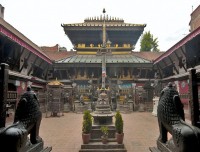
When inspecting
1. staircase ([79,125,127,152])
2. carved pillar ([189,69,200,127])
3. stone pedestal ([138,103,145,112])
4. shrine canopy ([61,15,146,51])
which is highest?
shrine canopy ([61,15,146,51])

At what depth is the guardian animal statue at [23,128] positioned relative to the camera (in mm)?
2236

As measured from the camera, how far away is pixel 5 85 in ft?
7.91

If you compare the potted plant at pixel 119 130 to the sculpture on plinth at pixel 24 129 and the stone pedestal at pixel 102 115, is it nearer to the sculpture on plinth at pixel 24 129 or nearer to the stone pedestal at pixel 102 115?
the stone pedestal at pixel 102 115

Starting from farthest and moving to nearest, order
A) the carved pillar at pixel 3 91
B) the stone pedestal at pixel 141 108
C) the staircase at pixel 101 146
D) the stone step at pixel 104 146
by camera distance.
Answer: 1. the stone pedestal at pixel 141 108
2. the stone step at pixel 104 146
3. the staircase at pixel 101 146
4. the carved pillar at pixel 3 91

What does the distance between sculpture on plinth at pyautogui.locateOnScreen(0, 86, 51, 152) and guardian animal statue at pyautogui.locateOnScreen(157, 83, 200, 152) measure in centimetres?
202

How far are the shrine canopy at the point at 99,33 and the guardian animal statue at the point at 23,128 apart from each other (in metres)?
20.8

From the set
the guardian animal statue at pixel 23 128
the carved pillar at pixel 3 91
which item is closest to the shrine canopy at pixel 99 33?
the guardian animal statue at pixel 23 128

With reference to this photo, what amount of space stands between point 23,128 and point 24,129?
0.13 ft

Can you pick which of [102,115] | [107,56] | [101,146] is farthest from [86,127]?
[107,56]

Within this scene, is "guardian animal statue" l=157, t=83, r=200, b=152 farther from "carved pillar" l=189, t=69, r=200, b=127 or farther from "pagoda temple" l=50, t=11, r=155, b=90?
"pagoda temple" l=50, t=11, r=155, b=90

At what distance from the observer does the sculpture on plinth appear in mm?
2238

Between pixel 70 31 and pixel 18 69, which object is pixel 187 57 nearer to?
pixel 18 69

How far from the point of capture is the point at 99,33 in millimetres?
23656

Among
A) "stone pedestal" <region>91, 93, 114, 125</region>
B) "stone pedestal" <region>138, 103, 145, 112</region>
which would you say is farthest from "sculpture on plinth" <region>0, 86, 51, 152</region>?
"stone pedestal" <region>138, 103, 145, 112</region>
